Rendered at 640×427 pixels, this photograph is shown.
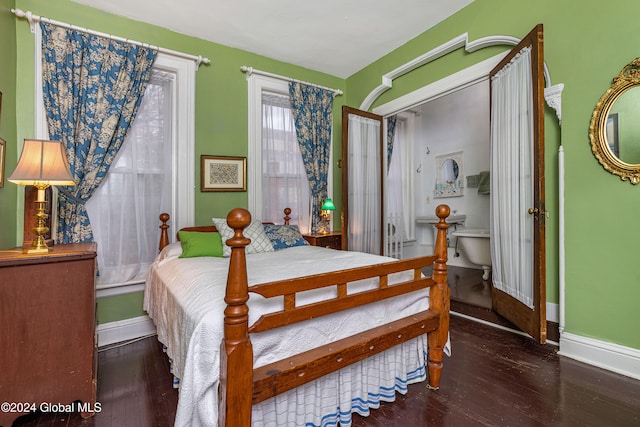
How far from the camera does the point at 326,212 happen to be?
3.76 meters

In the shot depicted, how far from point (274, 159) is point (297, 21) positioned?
144 centimetres

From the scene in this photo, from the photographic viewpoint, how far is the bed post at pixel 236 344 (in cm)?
105

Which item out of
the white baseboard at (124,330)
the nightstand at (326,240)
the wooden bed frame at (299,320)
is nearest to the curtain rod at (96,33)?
the nightstand at (326,240)

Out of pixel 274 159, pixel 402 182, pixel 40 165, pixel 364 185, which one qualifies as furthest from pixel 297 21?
pixel 402 182

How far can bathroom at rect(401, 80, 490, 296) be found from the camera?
459 cm

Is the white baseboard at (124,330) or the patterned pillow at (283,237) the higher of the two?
the patterned pillow at (283,237)

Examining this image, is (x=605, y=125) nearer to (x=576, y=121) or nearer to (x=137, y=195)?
(x=576, y=121)

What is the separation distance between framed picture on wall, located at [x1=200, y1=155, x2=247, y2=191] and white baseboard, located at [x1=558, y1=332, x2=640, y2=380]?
123 inches

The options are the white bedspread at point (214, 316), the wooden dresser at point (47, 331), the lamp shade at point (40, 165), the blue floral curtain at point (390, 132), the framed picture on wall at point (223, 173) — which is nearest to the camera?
the white bedspread at point (214, 316)

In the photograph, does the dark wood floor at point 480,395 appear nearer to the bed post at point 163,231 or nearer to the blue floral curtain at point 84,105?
the bed post at point 163,231

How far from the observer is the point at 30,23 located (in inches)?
91.1

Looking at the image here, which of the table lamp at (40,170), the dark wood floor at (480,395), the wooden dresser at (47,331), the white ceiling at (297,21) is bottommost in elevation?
the dark wood floor at (480,395)

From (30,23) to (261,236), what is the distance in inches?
96.6

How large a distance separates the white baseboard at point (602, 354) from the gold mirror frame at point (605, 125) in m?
1.08
